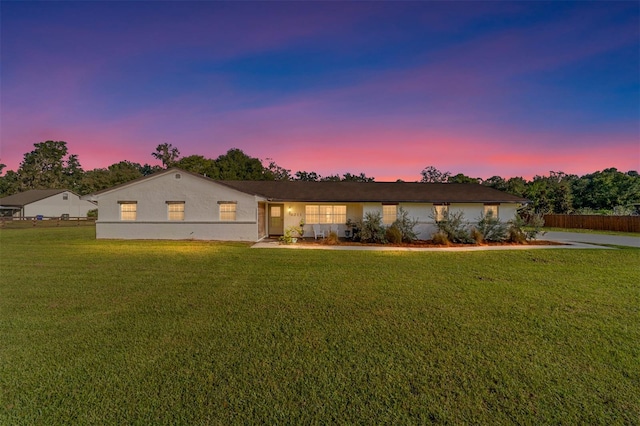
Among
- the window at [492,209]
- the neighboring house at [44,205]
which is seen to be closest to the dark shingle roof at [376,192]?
the window at [492,209]

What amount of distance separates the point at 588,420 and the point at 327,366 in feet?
8.23

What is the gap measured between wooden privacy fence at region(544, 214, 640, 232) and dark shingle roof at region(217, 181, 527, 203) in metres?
13.5

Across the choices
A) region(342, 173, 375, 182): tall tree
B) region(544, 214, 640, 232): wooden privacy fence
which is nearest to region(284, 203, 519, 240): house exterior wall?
region(544, 214, 640, 232): wooden privacy fence

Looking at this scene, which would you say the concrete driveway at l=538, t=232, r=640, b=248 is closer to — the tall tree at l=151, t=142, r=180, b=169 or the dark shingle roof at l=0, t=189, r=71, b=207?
the dark shingle roof at l=0, t=189, r=71, b=207

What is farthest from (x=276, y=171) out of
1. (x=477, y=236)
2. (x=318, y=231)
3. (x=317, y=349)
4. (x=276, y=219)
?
(x=317, y=349)

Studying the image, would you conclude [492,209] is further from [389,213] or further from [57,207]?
[57,207]

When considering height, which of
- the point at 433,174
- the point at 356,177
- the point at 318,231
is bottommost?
the point at 318,231

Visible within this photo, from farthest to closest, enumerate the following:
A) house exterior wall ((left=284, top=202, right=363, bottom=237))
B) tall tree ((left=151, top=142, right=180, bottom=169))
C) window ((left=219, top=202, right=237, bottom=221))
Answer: tall tree ((left=151, top=142, right=180, bottom=169)) < house exterior wall ((left=284, top=202, right=363, bottom=237)) < window ((left=219, top=202, right=237, bottom=221))

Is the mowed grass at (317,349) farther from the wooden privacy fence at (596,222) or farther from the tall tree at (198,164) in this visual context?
the tall tree at (198,164)

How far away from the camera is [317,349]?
377cm

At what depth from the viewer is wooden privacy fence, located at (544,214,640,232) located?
73.7 feet

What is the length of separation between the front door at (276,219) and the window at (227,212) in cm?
327

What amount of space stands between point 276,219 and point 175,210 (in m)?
6.27

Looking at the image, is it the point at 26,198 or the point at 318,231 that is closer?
the point at 318,231
